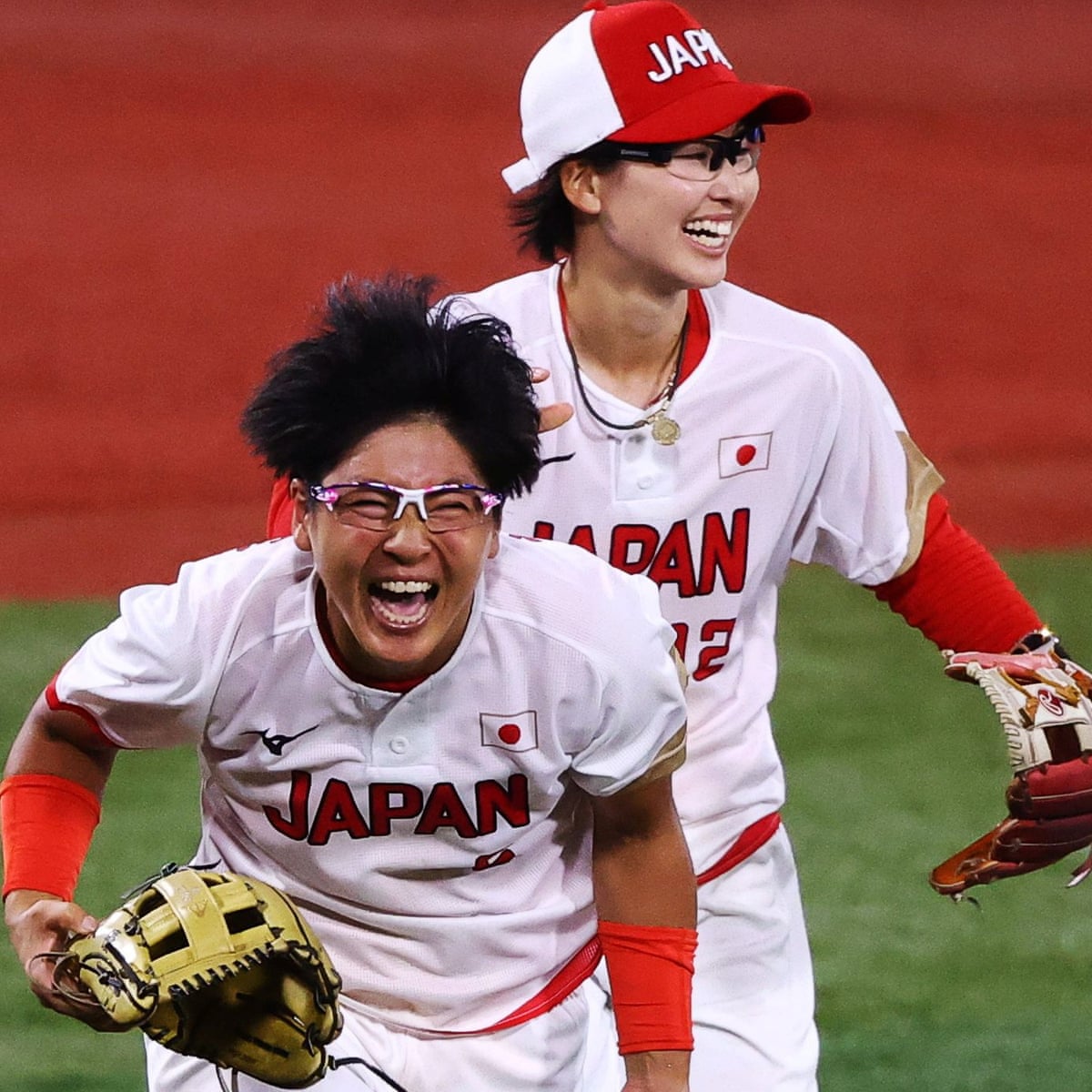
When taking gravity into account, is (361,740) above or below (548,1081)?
above

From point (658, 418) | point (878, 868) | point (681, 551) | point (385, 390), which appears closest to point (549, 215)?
point (658, 418)

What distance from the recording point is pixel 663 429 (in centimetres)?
389

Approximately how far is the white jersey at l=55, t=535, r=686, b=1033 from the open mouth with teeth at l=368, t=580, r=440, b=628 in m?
0.13

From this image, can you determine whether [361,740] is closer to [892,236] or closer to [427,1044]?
[427,1044]

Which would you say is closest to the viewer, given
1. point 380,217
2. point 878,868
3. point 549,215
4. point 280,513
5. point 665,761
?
point 665,761

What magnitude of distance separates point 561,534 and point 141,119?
8374 millimetres

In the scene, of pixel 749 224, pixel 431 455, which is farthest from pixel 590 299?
pixel 749 224

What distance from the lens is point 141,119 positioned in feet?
38.1

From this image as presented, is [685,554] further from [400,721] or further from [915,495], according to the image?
[400,721]

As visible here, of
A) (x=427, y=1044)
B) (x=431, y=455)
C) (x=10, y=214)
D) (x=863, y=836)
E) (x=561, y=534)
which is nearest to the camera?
(x=431, y=455)

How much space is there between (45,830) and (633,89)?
172 cm

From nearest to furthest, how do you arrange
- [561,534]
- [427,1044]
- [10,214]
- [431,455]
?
[431,455]
[427,1044]
[561,534]
[10,214]

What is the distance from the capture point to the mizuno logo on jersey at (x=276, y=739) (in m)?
Result: 3.12

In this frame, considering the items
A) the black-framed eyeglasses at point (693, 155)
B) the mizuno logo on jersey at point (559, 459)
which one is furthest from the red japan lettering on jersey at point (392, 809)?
the black-framed eyeglasses at point (693, 155)
